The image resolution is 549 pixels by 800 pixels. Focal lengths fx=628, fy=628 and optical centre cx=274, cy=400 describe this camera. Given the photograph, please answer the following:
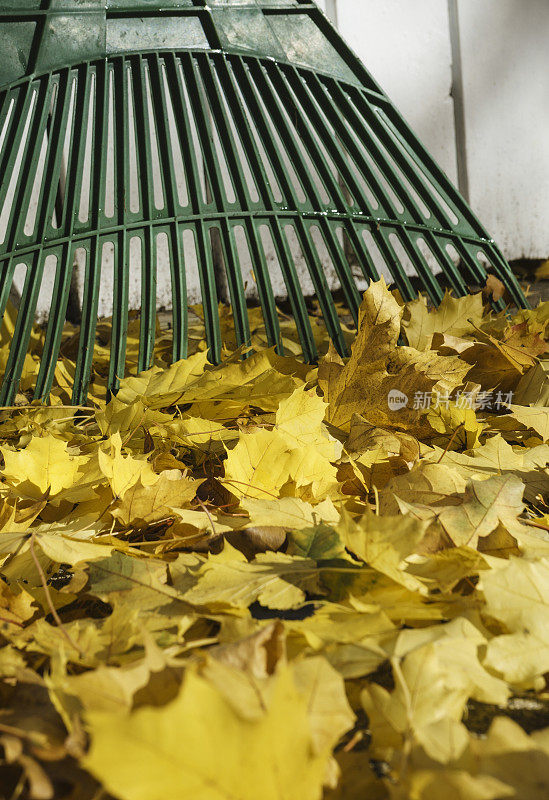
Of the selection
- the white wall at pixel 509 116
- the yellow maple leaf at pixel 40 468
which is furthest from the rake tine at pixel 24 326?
the white wall at pixel 509 116

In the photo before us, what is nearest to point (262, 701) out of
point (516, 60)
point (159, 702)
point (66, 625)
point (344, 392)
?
point (159, 702)

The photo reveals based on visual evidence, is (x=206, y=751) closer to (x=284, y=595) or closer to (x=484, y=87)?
(x=284, y=595)

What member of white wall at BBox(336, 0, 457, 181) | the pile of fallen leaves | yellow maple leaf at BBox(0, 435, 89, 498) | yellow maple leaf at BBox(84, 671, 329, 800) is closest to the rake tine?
the pile of fallen leaves

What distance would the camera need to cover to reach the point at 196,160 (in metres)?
1.26

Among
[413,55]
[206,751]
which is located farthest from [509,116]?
[206,751]

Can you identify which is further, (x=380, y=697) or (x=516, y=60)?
(x=516, y=60)

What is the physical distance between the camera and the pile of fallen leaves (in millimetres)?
279

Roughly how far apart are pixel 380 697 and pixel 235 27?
4.40 feet

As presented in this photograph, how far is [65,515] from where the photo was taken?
71 cm

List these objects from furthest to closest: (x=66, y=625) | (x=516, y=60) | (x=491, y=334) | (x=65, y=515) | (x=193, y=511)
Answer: (x=516, y=60) → (x=491, y=334) → (x=65, y=515) → (x=193, y=511) → (x=66, y=625)

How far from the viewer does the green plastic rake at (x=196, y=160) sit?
117cm

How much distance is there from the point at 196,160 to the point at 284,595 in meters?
1.02

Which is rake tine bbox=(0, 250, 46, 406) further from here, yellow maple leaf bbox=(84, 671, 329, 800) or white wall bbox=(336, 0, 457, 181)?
white wall bbox=(336, 0, 457, 181)

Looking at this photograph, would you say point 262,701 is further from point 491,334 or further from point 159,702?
point 491,334
